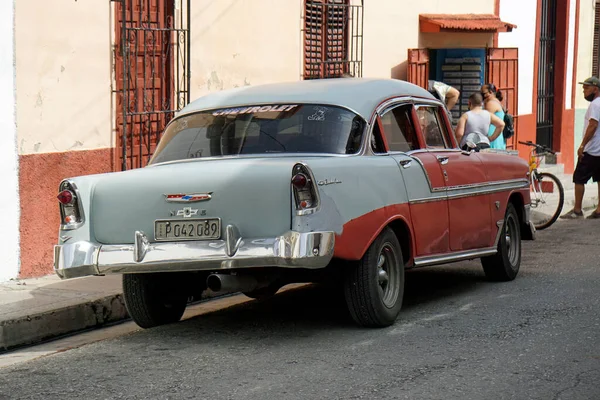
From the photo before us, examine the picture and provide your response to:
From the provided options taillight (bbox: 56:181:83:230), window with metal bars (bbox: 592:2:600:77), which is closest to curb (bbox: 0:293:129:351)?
taillight (bbox: 56:181:83:230)

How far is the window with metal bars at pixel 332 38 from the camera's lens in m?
15.5

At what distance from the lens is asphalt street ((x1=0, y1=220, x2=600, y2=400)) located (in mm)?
6012

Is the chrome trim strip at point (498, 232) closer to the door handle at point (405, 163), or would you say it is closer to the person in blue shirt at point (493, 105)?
the door handle at point (405, 163)

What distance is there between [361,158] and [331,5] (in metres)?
8.53

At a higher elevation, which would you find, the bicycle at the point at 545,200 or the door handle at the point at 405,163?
the door handle at the point at 405,163

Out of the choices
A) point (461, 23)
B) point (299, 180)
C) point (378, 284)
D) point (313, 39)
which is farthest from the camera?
point (461, 23)

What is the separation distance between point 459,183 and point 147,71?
14.6ft

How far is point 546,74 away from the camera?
23.3 meters

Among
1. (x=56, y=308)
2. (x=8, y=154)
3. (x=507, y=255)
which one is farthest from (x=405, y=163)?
(x=8, y=154)

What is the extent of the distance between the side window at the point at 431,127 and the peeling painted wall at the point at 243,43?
170 inches

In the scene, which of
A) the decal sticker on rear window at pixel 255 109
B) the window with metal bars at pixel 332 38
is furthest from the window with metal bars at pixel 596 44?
the decal sticker on rear window at pixel 255 109

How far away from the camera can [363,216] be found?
7.29m

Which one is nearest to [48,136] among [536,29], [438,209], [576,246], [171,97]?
[171,97]

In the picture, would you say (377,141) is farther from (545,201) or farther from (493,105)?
(545,201)
